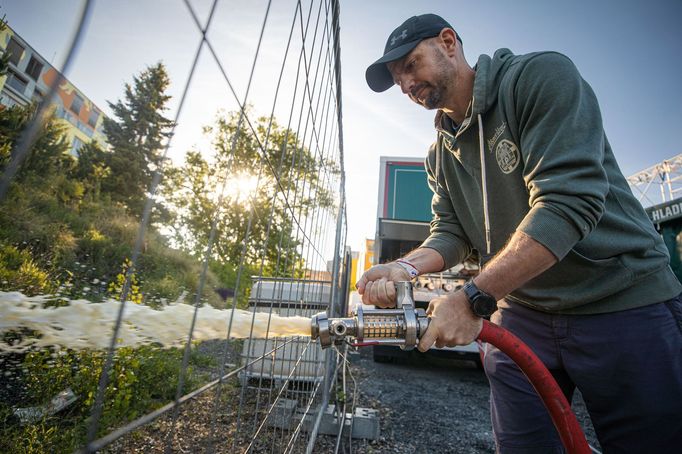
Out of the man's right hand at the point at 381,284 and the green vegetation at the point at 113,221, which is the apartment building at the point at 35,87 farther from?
the man's right hand at the point at 381,284

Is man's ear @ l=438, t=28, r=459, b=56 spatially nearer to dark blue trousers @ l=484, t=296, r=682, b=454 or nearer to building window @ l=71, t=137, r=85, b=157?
dark blue trousers @ l=484, t=296, r=682, b=454

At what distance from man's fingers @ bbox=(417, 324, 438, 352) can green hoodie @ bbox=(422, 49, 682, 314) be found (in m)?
0.39

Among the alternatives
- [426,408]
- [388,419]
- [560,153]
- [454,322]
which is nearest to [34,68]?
[454,322]

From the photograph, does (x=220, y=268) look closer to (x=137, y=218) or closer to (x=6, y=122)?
(x=137, y=218)

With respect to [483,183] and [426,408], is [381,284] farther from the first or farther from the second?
[426,408]

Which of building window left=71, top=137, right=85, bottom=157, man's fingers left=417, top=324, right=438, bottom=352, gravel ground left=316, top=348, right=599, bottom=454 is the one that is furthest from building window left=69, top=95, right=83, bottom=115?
gravel ground left=316, top=348, right=599, bottom=454

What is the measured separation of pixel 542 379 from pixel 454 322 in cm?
34

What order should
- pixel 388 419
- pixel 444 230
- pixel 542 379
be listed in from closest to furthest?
pixel 542 379 → pixel 444 230 → pixel 388 419

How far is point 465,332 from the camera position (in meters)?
0.93

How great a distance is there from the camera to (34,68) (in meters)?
0.33

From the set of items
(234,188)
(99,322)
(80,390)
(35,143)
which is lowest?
(80,390)

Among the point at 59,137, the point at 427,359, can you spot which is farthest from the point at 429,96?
the point at 427,359

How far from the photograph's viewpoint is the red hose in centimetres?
96

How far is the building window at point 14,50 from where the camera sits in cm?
34
